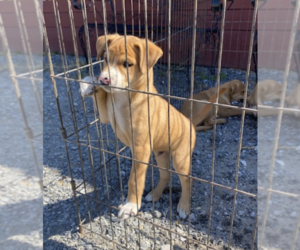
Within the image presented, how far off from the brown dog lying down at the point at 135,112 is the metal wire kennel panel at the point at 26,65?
389 mm

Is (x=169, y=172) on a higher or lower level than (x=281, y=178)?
higher

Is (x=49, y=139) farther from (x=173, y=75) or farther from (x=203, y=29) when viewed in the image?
(x=203, y=29)

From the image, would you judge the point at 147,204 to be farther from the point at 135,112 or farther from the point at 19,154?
the point at 19,154

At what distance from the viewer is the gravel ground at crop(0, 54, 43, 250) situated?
48.1 inches

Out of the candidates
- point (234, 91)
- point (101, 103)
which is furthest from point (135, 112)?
point (234, 91)

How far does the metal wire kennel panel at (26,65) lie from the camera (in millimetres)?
1121

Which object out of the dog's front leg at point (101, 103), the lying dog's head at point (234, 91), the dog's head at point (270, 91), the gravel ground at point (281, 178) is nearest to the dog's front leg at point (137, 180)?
the dog's front leg at point (101, 103)

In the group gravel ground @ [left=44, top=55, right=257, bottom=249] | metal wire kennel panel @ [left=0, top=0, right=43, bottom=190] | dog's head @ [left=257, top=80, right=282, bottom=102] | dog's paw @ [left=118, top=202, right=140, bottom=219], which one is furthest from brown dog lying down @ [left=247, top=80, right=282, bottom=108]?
metal wire kennel panel @ [left=0, top=0, right=43, bottom=190]

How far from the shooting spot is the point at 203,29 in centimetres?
496

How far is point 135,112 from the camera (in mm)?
1849

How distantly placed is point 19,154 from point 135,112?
2.54ft

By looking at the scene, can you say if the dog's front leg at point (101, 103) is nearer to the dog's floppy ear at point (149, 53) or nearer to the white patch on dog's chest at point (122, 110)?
the white patch on dog's chest at point (122, 110)

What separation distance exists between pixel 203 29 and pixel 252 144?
246 cm

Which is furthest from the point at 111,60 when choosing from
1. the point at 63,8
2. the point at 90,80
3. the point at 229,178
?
the point at 63,8
